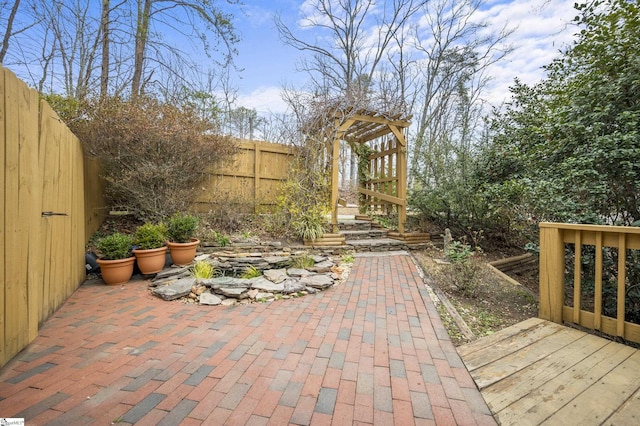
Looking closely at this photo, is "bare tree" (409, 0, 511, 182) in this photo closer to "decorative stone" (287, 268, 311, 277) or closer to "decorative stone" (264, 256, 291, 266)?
"decorative stone" (264, 256, 291, 266)

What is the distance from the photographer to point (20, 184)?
1.97 m

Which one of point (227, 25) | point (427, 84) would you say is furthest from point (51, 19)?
point (427, 84)

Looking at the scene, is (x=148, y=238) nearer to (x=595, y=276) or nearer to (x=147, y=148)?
(x=147, y=148)

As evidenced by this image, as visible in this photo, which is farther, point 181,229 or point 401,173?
point 401,173

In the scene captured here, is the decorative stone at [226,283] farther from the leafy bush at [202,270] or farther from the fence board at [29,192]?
the fence board at [29,192]

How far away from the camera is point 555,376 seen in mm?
1736

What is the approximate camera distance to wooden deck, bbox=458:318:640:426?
1.42 meters

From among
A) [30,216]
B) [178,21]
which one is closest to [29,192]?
[30,216]

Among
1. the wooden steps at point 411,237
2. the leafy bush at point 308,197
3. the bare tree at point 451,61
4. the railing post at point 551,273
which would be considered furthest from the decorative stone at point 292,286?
the bare tree at point 451,61

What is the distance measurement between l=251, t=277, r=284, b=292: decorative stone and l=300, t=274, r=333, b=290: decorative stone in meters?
0.32

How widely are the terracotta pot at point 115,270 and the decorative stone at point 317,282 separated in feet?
7.54

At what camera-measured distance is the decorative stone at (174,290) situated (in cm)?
312

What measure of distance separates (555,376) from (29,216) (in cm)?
386

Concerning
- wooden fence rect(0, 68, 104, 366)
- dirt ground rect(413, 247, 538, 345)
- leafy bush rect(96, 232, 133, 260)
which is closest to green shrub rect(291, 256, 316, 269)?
dirt ground rect(413, 247, 538, 345)
